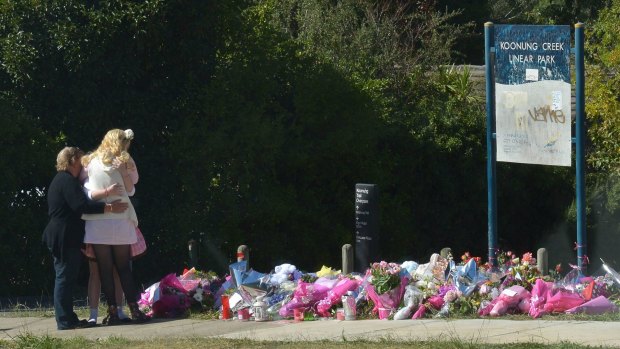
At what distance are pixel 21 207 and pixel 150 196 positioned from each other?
74.6 inches

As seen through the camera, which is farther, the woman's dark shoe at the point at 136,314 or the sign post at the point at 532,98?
the sign post at the point at 532,98

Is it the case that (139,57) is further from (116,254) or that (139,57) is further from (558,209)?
(558,209)

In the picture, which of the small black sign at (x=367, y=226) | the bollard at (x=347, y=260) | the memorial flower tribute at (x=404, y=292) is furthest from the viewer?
the small black sign at (x=367, y=226)

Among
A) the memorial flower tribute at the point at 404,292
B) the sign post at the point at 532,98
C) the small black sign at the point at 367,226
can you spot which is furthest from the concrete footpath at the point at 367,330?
the small black sign at the point at 367,226

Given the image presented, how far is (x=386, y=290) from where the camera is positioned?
9430 millimetres

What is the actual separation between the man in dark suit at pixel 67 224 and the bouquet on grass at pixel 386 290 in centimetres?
238

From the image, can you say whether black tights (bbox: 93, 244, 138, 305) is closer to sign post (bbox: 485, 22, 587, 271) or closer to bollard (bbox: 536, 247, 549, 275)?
sign post (bbox: 485, 22, 587, 271)

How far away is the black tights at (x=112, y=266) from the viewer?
9.56 m

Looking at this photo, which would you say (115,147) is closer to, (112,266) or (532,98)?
(112,266)

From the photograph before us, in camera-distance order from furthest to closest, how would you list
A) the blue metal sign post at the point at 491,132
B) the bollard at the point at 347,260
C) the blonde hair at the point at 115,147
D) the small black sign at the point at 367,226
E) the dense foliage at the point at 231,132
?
the dense foliage at the point at 231,132
the small black sign at the point at 367,226
the bollard at the point at 347,260
the blue metal sign post at the point at 491,132
the blonde hair at the point at 115,147

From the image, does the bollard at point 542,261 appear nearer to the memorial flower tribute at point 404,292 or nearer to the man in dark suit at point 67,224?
the memorial flower tribute at point 404,292

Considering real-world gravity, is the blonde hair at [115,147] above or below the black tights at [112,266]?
above

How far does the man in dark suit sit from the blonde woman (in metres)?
0.09

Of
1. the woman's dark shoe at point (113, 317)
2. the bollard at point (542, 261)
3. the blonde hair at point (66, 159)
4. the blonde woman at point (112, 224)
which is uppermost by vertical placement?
the blonde hair at point (66, 159)
